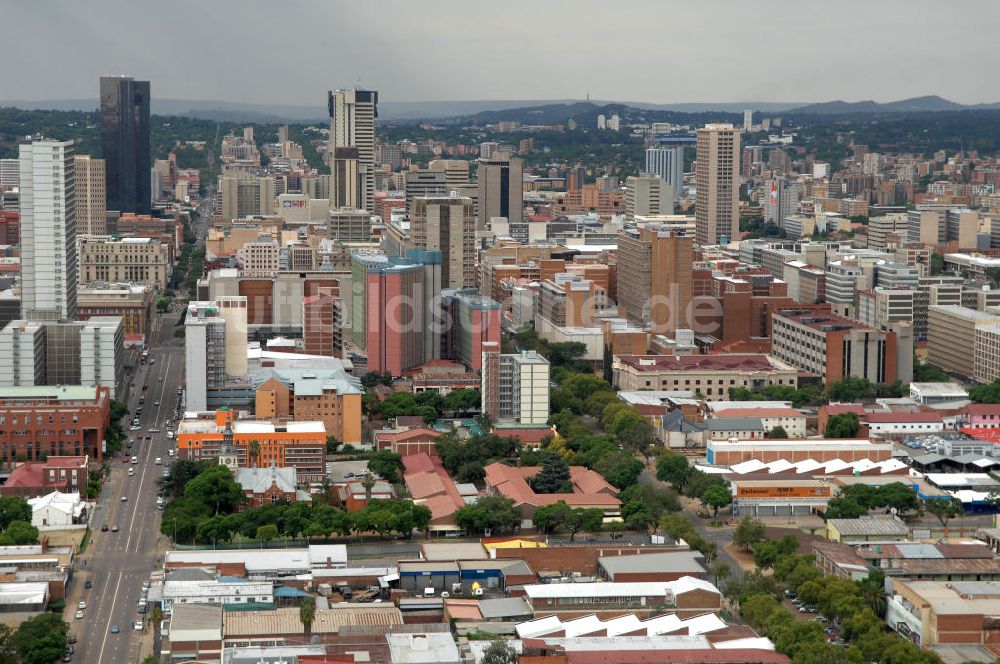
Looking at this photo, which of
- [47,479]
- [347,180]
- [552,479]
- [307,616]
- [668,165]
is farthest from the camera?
[668,165]

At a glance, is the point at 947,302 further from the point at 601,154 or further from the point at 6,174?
the point at 601,154

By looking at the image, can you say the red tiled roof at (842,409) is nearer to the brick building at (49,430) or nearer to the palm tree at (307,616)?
the brick building at (49,430)

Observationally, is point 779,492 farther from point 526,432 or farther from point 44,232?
point 44,232

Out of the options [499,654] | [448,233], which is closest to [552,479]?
[499,654]

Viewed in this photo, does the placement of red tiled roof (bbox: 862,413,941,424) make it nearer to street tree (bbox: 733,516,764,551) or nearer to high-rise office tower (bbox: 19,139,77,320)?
street tree (bbox: 733,516,764,551)

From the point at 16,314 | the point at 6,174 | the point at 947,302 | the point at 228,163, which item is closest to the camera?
the point at 16,314

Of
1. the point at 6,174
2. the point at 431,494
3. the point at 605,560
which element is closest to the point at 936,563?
the point at 605,560

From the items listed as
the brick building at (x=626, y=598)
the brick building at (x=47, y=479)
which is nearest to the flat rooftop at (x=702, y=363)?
the brick building at (x=47, y=479)
